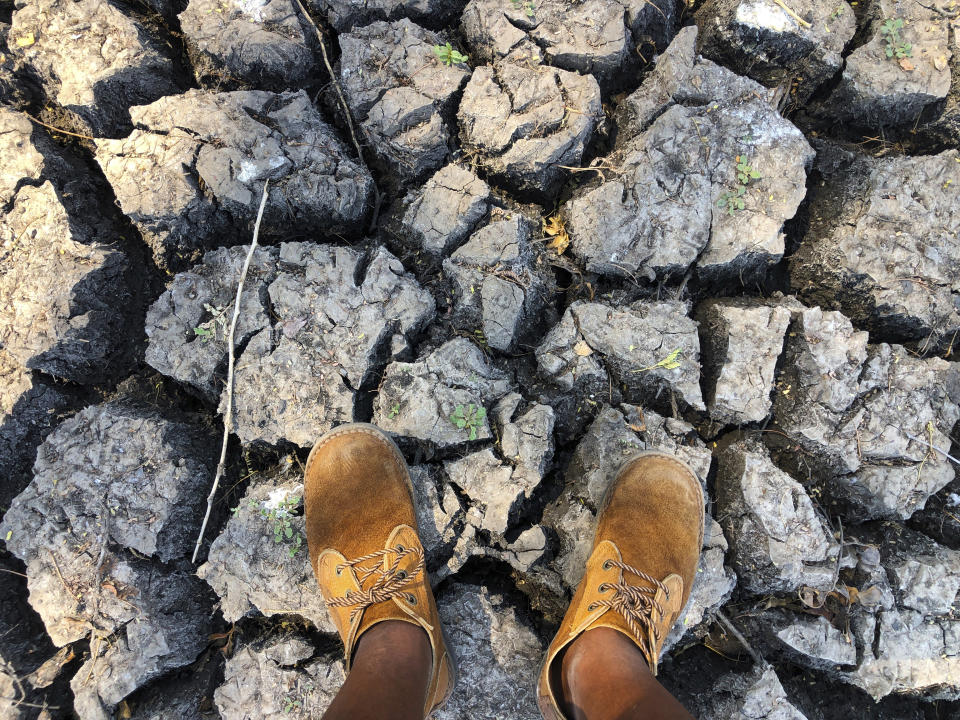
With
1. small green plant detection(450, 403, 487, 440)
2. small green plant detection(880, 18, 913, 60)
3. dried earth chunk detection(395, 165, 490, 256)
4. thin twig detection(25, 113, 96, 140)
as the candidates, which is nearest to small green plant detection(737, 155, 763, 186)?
small green plant detection(880, 18, 913, 60)

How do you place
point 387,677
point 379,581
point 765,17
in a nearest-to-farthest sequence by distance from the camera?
point 387,677, point 379,581, point 765,17

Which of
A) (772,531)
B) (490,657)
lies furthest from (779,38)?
(490,657)

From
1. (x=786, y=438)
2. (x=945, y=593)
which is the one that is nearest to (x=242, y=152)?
(x=786, y=438)

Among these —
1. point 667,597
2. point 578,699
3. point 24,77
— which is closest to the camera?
point 578,699

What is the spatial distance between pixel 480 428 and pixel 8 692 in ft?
6.61

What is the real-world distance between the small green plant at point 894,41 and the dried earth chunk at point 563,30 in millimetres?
944

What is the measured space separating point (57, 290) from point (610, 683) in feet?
8.11

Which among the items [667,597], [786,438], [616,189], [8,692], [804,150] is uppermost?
[804,150]

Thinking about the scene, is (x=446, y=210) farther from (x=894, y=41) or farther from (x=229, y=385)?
(x=894, y=41)

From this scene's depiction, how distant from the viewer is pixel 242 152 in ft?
7.15

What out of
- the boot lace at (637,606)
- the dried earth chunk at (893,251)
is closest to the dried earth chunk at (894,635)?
the boot lace at (637,606)

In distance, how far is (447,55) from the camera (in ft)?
7.47

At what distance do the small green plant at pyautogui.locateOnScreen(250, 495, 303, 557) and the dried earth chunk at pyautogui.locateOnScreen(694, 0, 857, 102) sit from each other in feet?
8.26

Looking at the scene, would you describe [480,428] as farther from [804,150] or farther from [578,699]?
[804,150]
